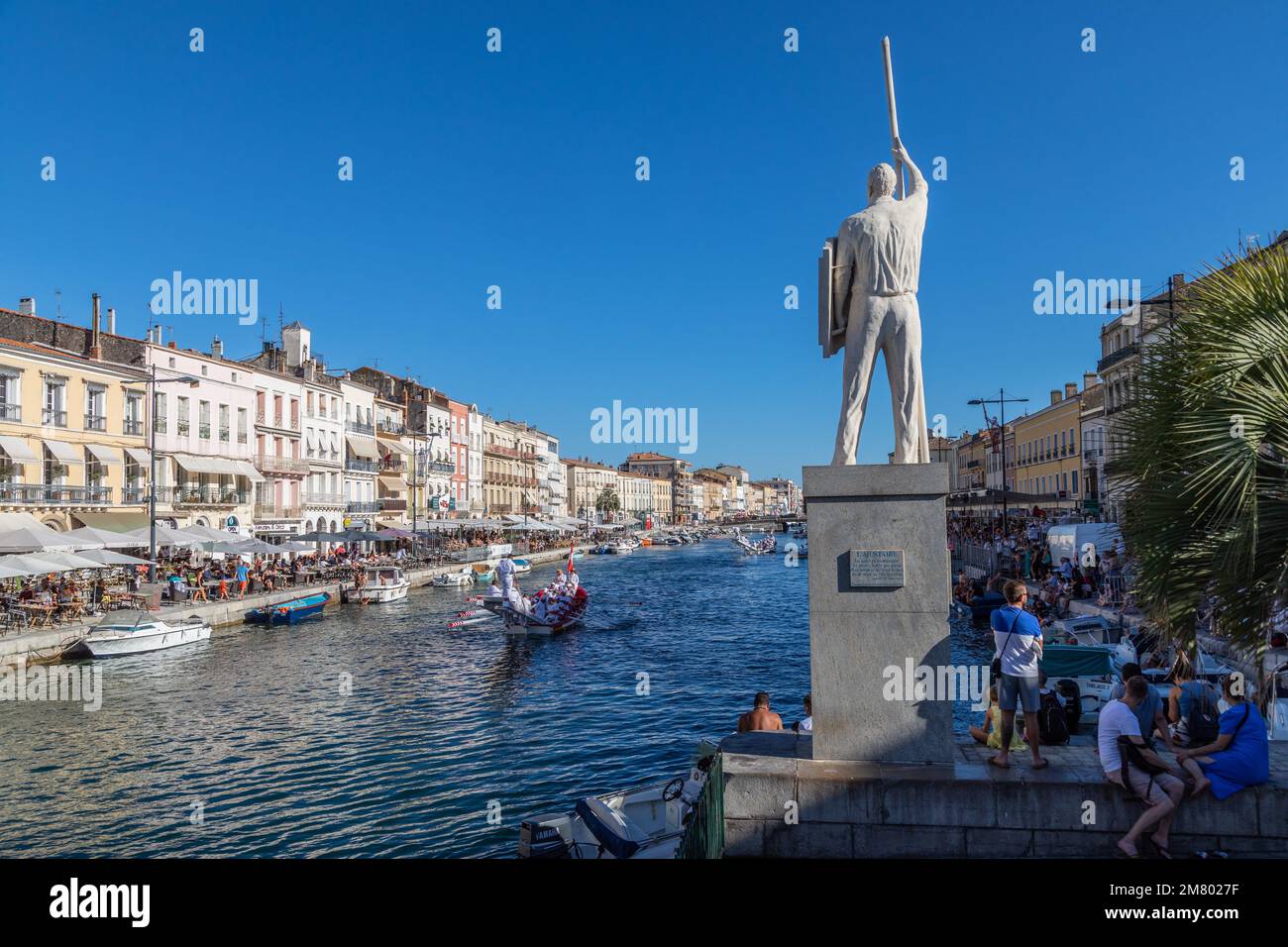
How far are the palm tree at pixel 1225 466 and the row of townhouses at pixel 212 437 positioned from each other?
3160cm

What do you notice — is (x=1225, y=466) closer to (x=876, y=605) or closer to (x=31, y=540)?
(x=876, y=605)

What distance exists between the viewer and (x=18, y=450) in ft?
106

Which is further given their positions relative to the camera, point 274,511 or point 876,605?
point 274,511

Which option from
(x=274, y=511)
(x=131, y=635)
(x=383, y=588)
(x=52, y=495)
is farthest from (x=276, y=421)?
(x=131, y=635)

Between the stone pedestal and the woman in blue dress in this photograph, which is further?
the stone pedestal

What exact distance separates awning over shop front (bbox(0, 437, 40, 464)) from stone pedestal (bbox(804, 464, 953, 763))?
36217 mm

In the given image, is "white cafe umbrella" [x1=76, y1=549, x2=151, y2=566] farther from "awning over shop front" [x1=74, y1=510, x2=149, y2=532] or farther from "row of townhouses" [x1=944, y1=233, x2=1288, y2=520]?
"row of townhouses" [x1=944, y1=233, x2=1288, y2=520]

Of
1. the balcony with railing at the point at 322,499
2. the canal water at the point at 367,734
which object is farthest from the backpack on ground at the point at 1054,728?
the balcony with railing at the point at 322,499

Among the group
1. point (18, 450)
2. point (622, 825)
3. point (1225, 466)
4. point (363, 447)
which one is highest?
point (363, 447)

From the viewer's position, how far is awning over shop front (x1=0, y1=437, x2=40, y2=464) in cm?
3188

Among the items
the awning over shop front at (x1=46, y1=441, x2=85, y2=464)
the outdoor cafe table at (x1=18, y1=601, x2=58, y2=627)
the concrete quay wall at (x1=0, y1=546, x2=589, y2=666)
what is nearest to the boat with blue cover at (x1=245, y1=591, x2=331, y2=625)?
the concrete quay wall at (x1=0, y1=546, x2=589, y2=666)

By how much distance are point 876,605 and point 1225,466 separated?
2.56 metres

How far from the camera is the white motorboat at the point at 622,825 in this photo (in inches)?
368

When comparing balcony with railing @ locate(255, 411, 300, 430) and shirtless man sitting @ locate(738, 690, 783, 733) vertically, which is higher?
balcony with railing @ locate(255, 411, 300, 430)
